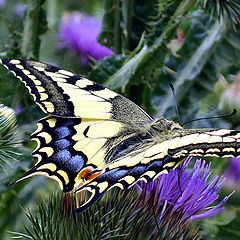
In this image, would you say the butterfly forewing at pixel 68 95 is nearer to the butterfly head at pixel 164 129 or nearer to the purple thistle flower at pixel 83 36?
the butterfly head at pixel 164 129

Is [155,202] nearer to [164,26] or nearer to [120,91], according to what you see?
[120,91]

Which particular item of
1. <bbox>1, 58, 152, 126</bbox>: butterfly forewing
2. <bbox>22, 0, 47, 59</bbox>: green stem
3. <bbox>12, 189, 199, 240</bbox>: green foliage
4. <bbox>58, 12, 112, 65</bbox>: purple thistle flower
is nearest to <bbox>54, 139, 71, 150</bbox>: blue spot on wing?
<bbox>1, 58, 152, 126</bbox>: butterfly forewing

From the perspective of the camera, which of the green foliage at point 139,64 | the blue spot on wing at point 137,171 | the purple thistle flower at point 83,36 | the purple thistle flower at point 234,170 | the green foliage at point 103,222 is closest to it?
the blue spot on wing at point 137,171

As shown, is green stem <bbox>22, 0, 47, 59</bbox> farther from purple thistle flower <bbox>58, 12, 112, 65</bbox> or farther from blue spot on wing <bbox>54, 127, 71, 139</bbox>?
blue spot on wing <bbox>54, 127, 71, 139</bbox>

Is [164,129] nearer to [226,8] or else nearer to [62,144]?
[62,144]

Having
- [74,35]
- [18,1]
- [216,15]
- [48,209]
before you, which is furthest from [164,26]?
[18,1]

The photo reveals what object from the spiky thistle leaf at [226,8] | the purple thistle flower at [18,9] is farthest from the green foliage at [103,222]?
the purple thistle flower at [18,9]
